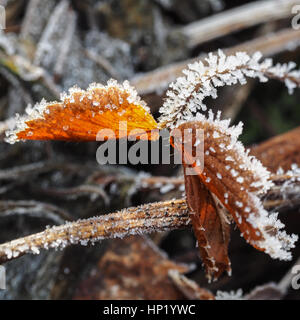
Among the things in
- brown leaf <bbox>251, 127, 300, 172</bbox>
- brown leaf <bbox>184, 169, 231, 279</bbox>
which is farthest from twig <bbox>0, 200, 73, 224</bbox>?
brown leaf <bbox>251, 127, 300, 172</bbox>

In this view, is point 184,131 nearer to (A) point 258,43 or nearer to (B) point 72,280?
(B) point 72,280

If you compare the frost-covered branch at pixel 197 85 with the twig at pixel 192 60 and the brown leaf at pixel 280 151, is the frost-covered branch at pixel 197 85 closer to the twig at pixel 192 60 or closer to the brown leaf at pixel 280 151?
the brown leaf at pixel 280 151

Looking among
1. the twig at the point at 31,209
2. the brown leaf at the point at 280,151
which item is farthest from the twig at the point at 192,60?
the twig at the point at 31,209

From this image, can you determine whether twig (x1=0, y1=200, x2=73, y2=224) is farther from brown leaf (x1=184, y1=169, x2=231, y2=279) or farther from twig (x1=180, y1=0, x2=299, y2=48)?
twig (x1=180, y1=0, x2=299, y2=48)

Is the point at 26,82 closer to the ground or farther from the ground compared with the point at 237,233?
farther from the ground
